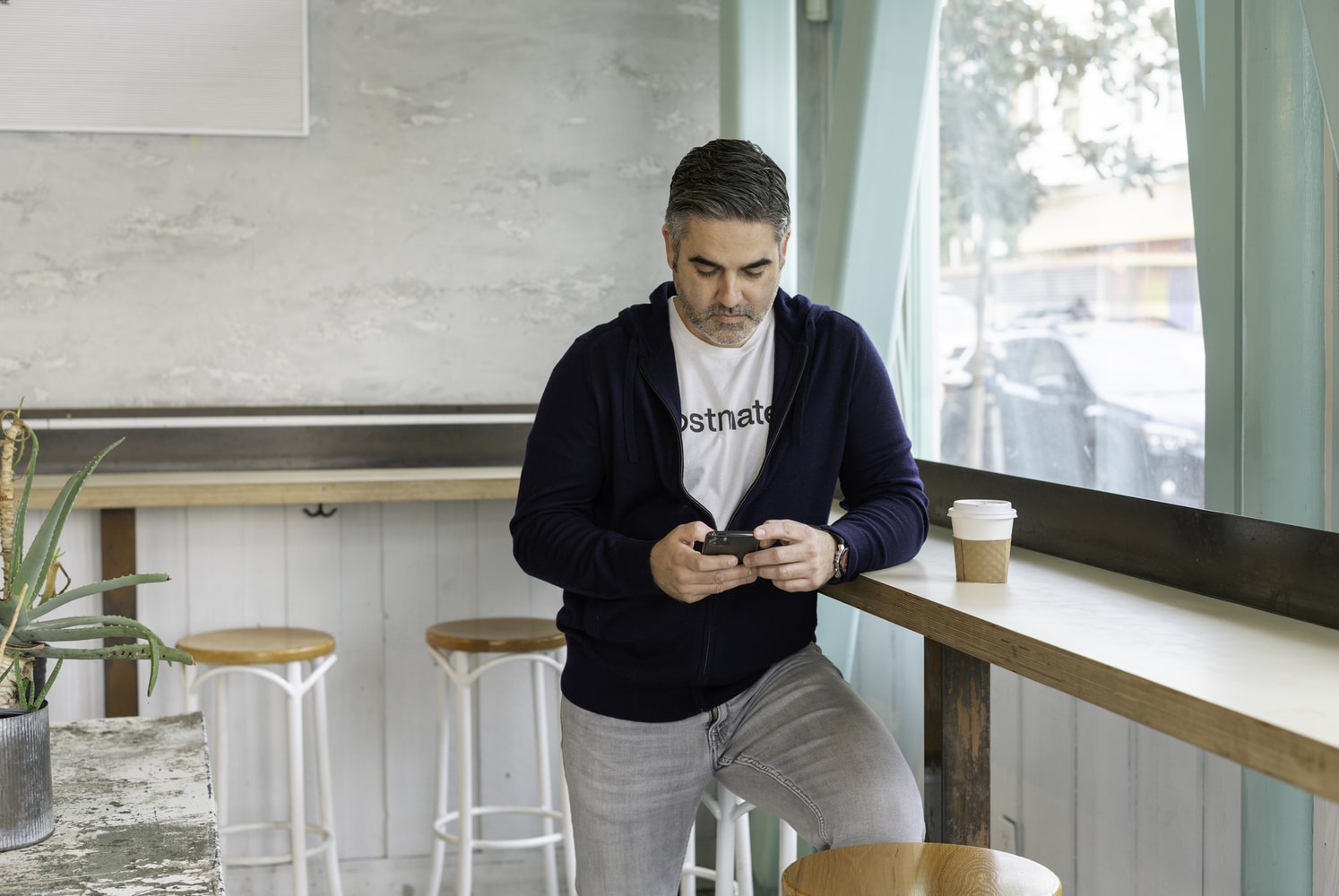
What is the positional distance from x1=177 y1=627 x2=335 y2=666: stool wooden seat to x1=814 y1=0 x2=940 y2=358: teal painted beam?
1.41 meters

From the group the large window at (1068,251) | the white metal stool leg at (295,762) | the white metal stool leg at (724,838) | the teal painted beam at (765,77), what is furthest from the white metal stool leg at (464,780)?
the large window at (1068,251)

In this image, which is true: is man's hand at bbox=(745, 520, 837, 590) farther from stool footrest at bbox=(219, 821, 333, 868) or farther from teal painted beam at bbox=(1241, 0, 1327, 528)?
stool footrest at bbox=(219, 821, 333, 868)

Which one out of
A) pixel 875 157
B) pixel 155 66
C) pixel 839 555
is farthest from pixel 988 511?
pixel 155 66

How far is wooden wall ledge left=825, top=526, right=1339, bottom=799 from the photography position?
102 centimetres

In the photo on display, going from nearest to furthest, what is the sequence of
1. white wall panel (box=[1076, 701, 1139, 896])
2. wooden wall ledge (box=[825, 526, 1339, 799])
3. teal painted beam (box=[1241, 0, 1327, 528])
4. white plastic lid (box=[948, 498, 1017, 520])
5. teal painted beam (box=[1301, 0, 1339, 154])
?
wooden wall ledge (box=[825, 526, 1339, 799]), teal painted beam (box=[1301, 0, 1339, 154]), teal painted beam (box=[1241, 0, 1327, 528]), white plastic lid (box=[948, 498, 1017, 520]), white wall panel (box=[1076, 701, 1139, 896])

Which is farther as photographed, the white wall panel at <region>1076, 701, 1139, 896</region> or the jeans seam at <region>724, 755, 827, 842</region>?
the white wall panel at <region>1076, 701, 1139, 896</region>

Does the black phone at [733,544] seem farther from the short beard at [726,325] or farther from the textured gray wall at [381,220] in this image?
the textured gray wall at [381,220]

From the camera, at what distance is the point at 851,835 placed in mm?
1689

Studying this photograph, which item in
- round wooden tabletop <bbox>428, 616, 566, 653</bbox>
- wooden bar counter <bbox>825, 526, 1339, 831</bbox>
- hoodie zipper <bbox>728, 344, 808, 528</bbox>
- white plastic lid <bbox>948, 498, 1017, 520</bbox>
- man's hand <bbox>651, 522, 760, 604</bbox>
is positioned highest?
hoodie zipper <bbox>728, 344, 808, 528</bbox>

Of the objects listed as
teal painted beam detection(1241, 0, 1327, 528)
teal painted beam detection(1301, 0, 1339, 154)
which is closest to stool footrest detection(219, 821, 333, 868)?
teal painted beam detection(1241, 0, 1327, 528)

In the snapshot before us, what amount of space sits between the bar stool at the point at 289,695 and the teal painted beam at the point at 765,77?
144 centimetres

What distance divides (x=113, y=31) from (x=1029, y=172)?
92.1 inches

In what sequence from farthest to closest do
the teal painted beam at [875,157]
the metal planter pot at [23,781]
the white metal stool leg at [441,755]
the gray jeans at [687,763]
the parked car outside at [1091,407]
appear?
the white metal stool leg at [441,755] → the teal painted beam at [875,157] → the parked car outside at [1091,407] → the gray jeans at [687,763] → the metal planter pot at [23,781]

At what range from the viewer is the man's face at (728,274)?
1.85 meters
